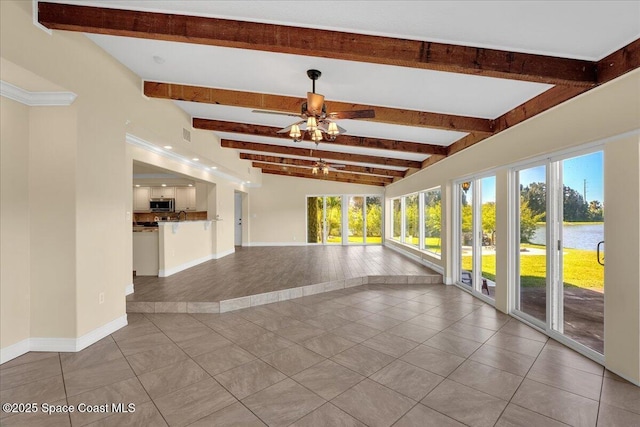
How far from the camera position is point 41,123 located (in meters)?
2.88

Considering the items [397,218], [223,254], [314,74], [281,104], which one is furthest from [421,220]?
[314,74]

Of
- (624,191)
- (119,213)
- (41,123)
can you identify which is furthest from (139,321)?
(624,191)

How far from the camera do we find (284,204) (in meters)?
11.3

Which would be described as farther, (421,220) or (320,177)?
(320,177)

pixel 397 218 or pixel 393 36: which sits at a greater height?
pixel 393 36

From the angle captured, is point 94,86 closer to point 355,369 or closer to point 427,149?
point 355,369

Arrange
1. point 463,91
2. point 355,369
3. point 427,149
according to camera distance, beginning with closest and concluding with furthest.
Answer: point 355,369 < point 463,91 < point 427,149

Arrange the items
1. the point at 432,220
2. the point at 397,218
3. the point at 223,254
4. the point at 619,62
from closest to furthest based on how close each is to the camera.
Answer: the point at 619,62 → the point at 432,220 → the point at 223,254 → the point at 397,218

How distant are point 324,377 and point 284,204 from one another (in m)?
9.11

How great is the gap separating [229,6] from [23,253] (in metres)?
3.03

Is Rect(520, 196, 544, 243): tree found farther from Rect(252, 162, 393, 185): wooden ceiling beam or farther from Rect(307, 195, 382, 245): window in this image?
Rect(307, 195, 382, 245): window

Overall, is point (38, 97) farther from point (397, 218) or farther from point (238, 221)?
point (397, 218)

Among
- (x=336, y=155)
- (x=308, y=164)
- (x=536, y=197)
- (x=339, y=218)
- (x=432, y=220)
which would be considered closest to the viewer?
(x=536, y=197)

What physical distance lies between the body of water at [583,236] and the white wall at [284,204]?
829 cm
